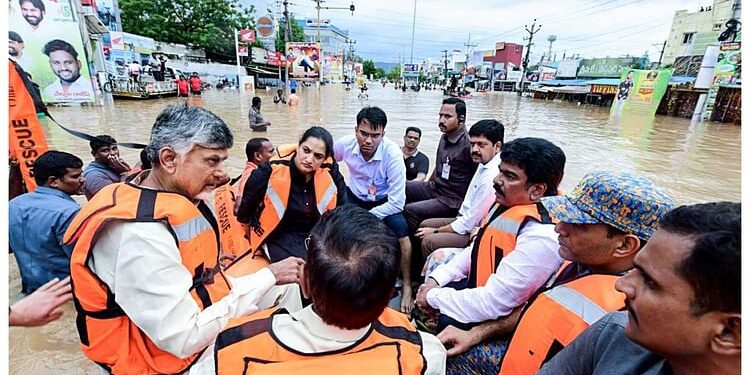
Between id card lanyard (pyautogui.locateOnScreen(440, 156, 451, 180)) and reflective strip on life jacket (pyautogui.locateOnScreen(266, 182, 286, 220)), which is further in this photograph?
id card lanyard (pyautogui.locateOnScreen(440, 156, 451, 180))

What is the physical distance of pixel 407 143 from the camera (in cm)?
514

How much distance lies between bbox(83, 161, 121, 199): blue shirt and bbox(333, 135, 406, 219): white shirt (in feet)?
6.59

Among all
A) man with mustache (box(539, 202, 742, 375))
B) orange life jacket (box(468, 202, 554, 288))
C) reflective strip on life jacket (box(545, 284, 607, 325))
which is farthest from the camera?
orange life jacket (box(468, 202, 554, 288))

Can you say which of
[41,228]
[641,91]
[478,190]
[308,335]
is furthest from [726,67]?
[41,228]

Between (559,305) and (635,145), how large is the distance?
41.5 feet

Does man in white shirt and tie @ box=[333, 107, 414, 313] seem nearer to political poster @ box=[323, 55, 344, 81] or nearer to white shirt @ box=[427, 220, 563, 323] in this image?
white shirt @ box=[427, 220, 563, 323]

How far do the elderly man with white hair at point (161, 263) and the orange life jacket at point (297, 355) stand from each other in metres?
0.31

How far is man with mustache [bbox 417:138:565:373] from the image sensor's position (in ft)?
5.34

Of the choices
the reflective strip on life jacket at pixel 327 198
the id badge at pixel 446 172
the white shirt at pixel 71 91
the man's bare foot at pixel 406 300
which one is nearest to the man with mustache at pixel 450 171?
the id badge at pixel 446 172

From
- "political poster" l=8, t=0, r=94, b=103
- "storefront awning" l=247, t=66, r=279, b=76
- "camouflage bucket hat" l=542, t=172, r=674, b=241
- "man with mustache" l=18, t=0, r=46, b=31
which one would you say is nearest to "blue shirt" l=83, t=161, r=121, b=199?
"camouflage bucket hat" l=542, t=172, r=674, b=241

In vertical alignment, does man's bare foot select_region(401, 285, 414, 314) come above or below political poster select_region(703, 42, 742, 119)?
below

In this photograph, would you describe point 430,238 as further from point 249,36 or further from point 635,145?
point 249,36

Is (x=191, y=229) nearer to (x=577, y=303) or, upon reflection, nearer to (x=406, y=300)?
(x=577, y=303)

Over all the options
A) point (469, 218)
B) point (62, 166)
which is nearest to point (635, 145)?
point (469, 218)
